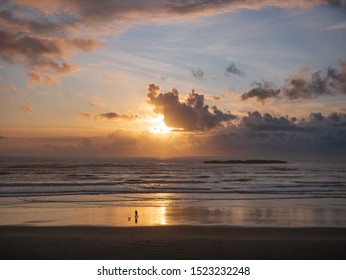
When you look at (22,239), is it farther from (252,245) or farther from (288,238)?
(288,238)

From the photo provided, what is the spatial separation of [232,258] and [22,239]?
301 inches

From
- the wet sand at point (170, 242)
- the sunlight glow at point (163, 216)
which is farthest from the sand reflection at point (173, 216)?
the wet sand at point (170, 242)

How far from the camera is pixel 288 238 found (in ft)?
47.9

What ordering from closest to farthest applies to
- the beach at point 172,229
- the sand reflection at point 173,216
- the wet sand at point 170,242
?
the wet sand at point 170,242
the beach at point 172,229
the sand reflection at point 173,216

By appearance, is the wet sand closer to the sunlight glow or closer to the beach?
the beach

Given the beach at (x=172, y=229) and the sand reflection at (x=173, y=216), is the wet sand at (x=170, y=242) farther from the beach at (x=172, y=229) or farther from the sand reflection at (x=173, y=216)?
the sand reflection at (x=173, y=216)

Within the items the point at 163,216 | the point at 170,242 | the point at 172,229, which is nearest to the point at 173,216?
the point at 163,216

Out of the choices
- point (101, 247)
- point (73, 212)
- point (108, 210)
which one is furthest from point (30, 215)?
point (101, 247)

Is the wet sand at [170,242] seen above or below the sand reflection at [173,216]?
below

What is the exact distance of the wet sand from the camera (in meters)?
12.1

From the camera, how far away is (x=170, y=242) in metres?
13.6

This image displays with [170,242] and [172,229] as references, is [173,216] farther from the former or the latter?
[170,242]

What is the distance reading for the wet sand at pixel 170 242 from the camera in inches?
475

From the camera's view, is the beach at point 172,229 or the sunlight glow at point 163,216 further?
the sunlight glow at point 163,216
